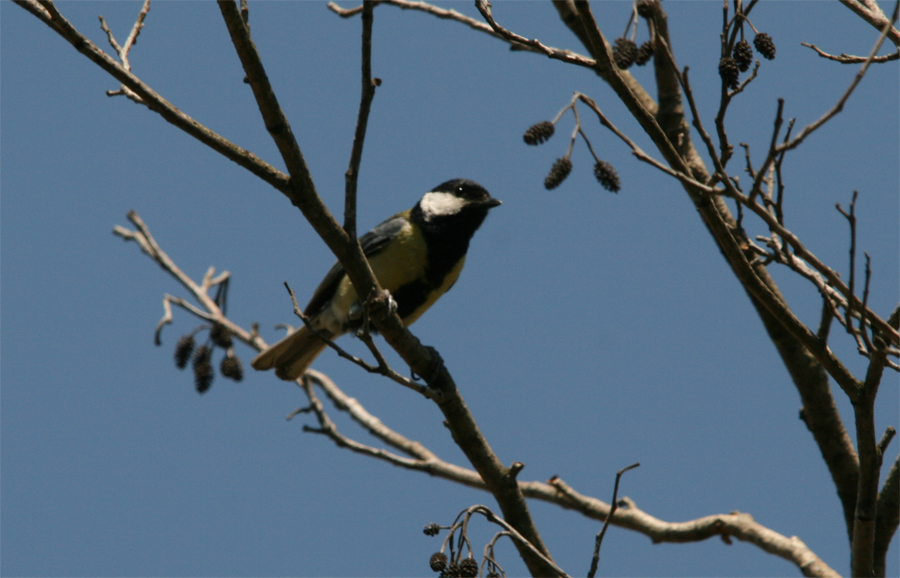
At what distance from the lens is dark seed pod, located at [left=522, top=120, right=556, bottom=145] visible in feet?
13.7

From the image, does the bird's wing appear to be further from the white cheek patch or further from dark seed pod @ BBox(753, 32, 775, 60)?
dark seed pod @ BBox(753, 32, 775, 60)

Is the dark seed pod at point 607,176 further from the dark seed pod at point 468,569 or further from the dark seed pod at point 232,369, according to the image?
the dark seed pod at point 232,369

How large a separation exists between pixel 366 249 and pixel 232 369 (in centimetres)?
119

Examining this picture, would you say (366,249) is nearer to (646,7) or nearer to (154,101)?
(646,7)

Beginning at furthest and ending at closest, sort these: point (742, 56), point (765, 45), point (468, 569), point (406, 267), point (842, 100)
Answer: point (406, 267)
point (765, 45)
point (742, 56)
point (468, 569)
point (842, 100)

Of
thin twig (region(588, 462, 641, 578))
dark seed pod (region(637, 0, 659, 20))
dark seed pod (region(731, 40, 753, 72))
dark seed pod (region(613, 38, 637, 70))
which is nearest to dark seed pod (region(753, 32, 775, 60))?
dark seed pod (region(731, 40, 753, 72))

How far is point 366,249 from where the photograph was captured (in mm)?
5438

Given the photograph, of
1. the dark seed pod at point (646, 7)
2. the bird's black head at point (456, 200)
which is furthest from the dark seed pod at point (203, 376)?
the dark seed pod at point (646, 7)

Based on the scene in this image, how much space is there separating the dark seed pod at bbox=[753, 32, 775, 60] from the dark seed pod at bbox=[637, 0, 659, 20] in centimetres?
60

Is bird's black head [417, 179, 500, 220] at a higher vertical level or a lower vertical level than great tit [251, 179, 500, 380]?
higher

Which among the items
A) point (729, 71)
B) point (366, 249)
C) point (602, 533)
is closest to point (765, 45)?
point (729, 71)

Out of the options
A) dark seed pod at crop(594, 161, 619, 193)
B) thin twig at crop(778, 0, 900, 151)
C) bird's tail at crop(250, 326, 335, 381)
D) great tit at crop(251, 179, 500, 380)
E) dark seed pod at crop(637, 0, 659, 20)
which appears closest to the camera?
thin twig at crop(778, 0, 900, 151)

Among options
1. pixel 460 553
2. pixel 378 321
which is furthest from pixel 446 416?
pixel 460 553

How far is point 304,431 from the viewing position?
430 centimetres
